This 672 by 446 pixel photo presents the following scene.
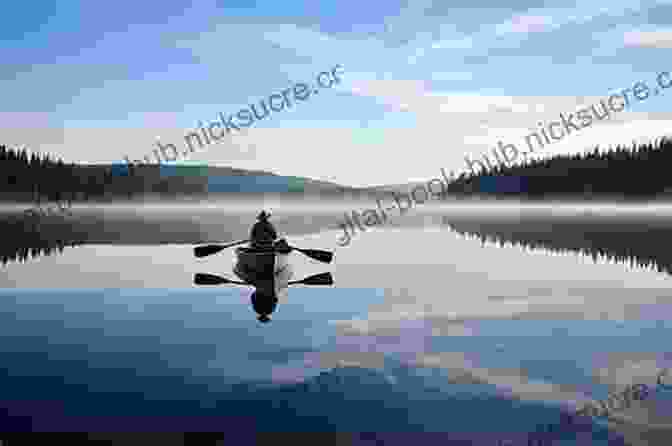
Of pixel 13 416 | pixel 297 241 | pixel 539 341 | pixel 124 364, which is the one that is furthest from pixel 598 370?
pixel 297 241

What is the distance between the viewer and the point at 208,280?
74.3 feet

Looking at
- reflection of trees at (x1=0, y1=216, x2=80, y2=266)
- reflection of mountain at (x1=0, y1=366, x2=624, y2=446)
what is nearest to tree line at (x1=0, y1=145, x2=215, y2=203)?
reflection of trees at (x1=0, y1=216, x2=80, y2=266)

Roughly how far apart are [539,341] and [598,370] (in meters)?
2.22

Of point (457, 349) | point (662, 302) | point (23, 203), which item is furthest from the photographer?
point (23, 203)

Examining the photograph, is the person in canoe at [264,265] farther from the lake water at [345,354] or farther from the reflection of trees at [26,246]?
the reflection of trees at [26,246]

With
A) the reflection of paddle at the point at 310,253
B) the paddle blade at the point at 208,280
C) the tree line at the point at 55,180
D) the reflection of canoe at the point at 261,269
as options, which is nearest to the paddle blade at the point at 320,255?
the reflection of paddle at the point at 310,253

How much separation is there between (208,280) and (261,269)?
237 centimetres

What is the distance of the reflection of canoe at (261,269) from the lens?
2141cm

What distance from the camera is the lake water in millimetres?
9148

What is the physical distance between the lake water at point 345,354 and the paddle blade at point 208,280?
0.61 metres

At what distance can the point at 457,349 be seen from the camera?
1300 cm

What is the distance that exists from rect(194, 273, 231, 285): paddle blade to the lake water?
608 mm

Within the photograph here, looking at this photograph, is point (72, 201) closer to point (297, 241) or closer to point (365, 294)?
point (297, 241)

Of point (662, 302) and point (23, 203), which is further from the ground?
point (23, 203)
